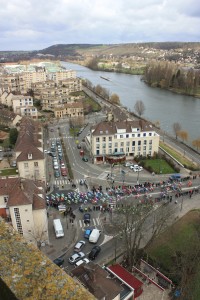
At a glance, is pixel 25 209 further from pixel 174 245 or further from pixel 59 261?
pixel 174 245

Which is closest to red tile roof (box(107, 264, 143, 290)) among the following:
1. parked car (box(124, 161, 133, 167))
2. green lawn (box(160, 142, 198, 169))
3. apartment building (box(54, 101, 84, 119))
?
parked car (box(124, 161, 133, 167))

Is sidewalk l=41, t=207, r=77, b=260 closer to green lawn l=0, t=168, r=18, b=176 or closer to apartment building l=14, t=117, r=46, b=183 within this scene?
apartment building l=14, t=117, r=46, b=183

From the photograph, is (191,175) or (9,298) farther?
(191,175)

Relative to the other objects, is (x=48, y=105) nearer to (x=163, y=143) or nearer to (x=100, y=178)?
(x=163, y=143)

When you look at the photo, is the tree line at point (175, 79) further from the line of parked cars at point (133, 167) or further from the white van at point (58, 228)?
the white van at point (58, 228)

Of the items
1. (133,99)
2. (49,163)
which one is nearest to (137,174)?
(49,163)

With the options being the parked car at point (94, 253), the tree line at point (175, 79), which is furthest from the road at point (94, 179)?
the tree line at point (175, 79)

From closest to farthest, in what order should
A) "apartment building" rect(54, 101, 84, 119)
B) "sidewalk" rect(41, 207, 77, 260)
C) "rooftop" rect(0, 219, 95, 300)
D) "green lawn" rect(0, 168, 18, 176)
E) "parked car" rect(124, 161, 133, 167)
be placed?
"rooftop" rect(0, 219, 95, 300), "sidewalk" rect(41, 207, 77, 260), "green lawn" rect(0, 168, 18, 176), "parked car" rect(124, 161, 133, 167), "apartment building" rect(54, 101, 84, 119)

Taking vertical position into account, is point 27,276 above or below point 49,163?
above
